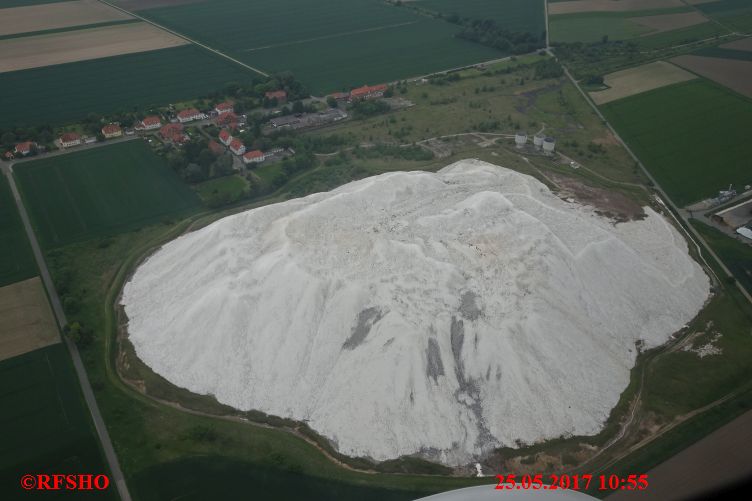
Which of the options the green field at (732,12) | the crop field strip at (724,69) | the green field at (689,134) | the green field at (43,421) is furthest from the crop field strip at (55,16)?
the green field at (732,12)

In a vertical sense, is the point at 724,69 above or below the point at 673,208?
above

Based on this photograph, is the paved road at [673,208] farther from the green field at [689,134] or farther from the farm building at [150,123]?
the farm building at [150,123]

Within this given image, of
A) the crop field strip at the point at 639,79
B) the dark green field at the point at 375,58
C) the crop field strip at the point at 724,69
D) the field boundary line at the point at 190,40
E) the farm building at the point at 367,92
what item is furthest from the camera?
the field boundary line at the point at 190,40

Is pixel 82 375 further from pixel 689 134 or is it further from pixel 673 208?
pixel 689 134


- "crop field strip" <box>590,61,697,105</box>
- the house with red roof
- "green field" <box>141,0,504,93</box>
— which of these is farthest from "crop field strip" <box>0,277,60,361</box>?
"crop field strip" <box>590,61,697,105</box>

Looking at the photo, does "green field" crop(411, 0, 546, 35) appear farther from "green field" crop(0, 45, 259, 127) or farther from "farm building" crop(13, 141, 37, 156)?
"farm building" crop(13, 141, 37, 156)

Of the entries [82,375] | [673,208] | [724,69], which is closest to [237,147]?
[82,375]
